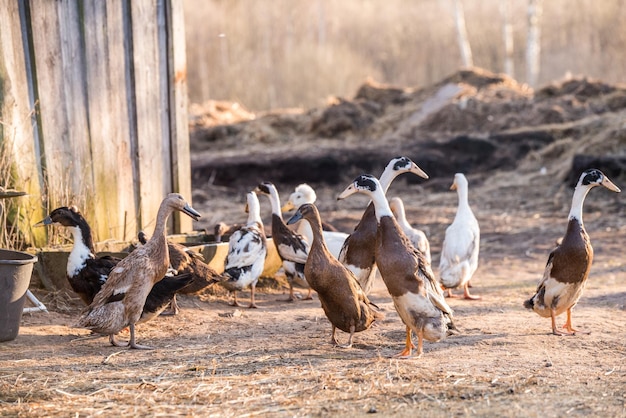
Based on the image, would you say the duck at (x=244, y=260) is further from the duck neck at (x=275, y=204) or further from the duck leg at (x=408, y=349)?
the duck leg at (x=408, y=349)

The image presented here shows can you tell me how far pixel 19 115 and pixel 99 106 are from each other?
3.32 ft

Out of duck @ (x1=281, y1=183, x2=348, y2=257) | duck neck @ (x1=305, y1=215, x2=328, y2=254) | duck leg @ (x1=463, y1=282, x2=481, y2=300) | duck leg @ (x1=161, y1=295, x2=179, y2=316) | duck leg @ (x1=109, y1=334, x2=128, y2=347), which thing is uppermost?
duck neck @ (x1=305, y1=215, x2=328, y2=254)

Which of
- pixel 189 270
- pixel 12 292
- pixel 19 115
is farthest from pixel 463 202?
pixel 12 292

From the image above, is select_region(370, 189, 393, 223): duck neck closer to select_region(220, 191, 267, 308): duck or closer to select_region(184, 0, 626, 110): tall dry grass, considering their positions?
select_region(220, 191, 267, 308): duck

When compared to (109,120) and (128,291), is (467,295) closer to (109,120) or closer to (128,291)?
(128,291)

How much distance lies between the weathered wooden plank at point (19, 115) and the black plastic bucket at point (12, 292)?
1.64m

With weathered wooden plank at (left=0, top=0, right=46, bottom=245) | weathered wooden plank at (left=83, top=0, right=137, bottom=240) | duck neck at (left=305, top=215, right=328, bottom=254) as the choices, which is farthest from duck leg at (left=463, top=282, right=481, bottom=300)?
weathered wooden plank at (left=0, top=0, right=46, bottom=245)

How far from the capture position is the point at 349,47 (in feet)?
105

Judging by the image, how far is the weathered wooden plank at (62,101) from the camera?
27.7 feet

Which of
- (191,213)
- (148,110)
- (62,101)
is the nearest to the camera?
(191,213)

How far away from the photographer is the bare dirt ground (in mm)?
5266

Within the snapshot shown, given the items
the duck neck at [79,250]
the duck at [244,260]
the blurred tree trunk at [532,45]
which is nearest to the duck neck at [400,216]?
the duck at [244,260]

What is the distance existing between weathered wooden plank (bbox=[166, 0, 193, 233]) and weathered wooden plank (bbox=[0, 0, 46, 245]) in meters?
1.83

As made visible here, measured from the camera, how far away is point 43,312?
25.5ft
